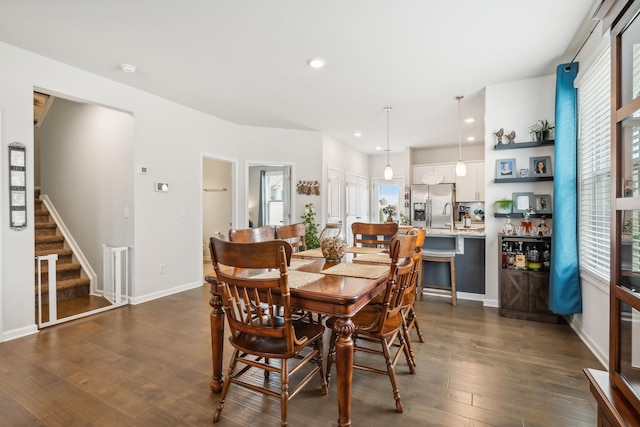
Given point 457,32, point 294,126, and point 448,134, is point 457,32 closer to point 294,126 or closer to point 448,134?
point 294,126

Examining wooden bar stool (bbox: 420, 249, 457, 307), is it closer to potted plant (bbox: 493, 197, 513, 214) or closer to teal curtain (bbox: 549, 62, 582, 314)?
potted plant (bbox: 493, 197, 513, 214)

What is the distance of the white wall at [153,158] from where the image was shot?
2859mm

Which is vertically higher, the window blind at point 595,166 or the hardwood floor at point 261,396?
the window blind at point 595,166

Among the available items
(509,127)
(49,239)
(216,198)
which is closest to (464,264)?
(509,127)

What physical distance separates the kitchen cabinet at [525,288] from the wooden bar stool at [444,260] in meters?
0.50

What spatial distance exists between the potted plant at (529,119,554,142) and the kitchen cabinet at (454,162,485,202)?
345 cm

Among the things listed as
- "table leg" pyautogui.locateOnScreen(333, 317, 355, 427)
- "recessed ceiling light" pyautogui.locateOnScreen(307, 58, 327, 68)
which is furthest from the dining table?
"recessed ceiling light" pyautogui.locateOnScreen(307, 58, 327, 68)

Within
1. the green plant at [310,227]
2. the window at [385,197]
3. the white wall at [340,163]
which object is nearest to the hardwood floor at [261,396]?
the green plant at [310,227]

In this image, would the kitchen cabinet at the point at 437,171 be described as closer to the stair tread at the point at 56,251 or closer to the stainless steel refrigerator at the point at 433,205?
the stainless steel refrigerator at the point at 433,205

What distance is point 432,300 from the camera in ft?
13.1

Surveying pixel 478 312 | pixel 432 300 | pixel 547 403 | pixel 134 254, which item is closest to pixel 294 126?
pixel 134 254

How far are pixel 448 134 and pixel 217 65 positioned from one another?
4.63 m

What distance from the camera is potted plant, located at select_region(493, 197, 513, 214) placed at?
354cm

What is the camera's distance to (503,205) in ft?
11.7
